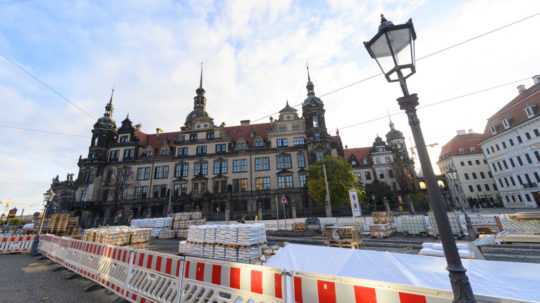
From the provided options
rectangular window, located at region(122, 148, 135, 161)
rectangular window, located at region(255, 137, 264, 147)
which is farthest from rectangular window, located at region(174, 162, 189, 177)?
rectangular window, located at region(255, 137, 264, 147)

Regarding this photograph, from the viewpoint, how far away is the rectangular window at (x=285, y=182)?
3151 cm

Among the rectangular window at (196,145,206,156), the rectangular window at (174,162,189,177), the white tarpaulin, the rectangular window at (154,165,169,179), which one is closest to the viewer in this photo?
the white tarpaulin

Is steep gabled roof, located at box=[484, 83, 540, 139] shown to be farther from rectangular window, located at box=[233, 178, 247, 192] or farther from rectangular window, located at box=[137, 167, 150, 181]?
rectangular window, located at box=[137, 167, 150, 181]

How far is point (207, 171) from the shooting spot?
33.8 metres

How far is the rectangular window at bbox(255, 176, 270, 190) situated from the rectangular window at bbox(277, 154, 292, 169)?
2885 mm

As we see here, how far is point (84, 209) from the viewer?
32.6m

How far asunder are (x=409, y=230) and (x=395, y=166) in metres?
30.3

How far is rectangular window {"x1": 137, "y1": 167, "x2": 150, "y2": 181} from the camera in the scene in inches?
1375

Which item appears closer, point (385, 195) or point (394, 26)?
point (394, 26)

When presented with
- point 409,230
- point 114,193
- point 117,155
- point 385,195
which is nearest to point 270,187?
point 409,230

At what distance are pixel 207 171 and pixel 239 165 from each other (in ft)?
18.1

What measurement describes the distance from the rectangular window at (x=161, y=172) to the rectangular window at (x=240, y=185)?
40.0 feet

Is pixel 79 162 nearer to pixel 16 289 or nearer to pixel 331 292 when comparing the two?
pixel 16 289

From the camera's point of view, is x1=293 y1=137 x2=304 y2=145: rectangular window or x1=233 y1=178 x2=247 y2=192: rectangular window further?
x1=293 y1=137 x2=304 y2=145: rectangular window
